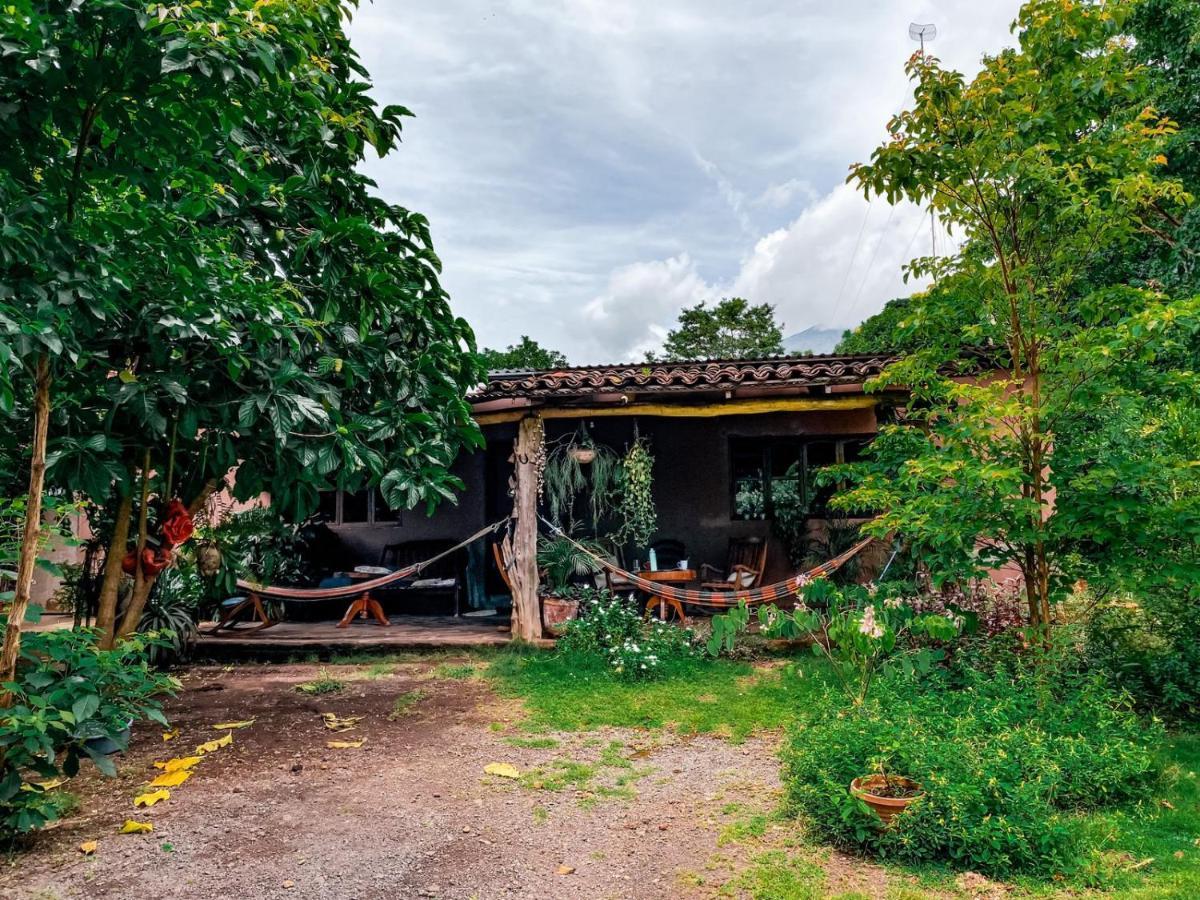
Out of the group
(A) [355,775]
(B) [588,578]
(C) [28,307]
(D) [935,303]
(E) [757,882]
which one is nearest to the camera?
(C) [28,307]

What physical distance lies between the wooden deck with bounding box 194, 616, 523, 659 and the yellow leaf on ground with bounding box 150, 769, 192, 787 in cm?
276

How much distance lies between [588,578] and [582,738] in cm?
325

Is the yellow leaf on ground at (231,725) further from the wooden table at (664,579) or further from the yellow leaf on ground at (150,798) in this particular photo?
the wooden table at (664,579)

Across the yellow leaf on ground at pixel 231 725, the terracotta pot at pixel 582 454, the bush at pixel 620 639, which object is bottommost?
the yellow leaf on ground at pixel 231 725

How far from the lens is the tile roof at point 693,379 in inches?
238

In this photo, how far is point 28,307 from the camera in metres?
2.34

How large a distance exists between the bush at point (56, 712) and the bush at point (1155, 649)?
4.99m

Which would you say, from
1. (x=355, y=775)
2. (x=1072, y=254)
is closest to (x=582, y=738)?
(x=355, y=775)

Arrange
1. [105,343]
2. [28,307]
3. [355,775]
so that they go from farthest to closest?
[355,775], [105,343], [28,307]

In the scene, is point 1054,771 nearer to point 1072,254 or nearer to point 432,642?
point 1072,254

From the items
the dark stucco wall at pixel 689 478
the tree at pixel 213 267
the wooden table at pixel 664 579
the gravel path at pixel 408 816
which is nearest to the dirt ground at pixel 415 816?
the gravel path at pixel 408 816

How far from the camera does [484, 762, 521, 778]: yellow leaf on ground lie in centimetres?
364

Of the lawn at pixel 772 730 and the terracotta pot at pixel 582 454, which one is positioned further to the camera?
the terracotta pot at pixel 582 454

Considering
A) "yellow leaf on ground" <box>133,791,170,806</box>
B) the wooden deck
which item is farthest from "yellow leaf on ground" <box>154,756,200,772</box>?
the wooden deck
